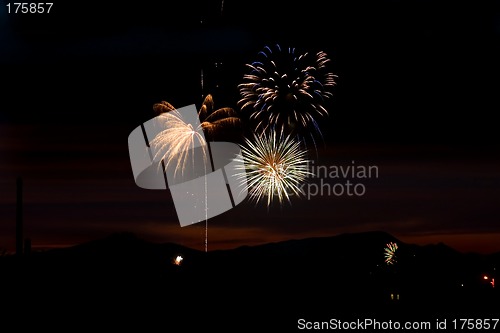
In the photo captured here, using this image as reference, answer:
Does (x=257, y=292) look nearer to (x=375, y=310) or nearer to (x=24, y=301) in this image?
(x=375, y=310)

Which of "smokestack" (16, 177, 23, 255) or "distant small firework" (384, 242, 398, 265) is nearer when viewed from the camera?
"smokestack" (16, 177, 23, 255)

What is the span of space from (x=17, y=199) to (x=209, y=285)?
23193mm

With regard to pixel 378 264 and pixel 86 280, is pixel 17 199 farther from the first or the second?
pixel 378 264

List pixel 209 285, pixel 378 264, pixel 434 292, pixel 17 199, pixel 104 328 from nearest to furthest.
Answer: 1. pixel 104 328
2. pixel 209 285
3. pixel 17 199
4. pixel 434 292
5. pixel 378 264

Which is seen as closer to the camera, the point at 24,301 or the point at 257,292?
the point at 24,301

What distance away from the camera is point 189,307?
5891cm

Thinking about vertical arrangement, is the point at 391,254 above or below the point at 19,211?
below

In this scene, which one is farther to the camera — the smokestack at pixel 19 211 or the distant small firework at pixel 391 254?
the distant small firework at pixel 391 254

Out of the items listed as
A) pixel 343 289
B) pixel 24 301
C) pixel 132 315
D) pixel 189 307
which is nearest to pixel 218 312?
pixel 189 307

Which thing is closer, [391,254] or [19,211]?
[19,211]

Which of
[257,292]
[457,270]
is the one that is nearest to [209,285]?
[257,292]

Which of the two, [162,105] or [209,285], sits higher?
[162,105]

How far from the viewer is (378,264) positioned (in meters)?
136

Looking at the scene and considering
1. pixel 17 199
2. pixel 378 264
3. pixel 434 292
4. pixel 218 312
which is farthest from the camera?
pixel 378 264
